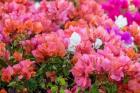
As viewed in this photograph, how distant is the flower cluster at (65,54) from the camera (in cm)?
237

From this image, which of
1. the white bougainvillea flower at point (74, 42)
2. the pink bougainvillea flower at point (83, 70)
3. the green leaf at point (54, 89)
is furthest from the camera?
the white bougainvillea flower at point (74, 42)

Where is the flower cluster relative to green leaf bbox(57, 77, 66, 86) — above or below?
above

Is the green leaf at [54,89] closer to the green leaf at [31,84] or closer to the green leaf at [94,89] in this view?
the green leaf at [31,84]

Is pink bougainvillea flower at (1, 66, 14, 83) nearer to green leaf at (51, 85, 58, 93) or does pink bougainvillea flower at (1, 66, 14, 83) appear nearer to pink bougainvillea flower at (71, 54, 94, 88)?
green leaf at (51, 85, 58, 93)

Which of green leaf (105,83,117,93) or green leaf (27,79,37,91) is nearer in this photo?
green leaf (105,83,117,93)

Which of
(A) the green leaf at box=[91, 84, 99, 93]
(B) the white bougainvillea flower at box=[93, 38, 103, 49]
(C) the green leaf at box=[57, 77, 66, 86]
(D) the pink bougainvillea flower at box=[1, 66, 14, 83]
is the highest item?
(B) the white bougainvillea flower at box=[93, 38, 103, 49]

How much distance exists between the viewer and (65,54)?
8.64ft

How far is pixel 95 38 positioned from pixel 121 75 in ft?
1.61

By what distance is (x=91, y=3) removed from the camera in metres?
3.54

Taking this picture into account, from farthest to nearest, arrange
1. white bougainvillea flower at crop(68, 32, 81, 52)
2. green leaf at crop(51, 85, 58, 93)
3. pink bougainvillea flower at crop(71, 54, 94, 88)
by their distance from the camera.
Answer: white bougainvillea flower at crop(68, 32, 81, 52), green leaf at crop(51, 85, 58, 93), pink bougainvillea flower at crop(71, 54, 94, 88)

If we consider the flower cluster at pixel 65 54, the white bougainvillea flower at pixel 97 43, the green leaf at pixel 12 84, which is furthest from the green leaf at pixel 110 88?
the green leaf at pixel 12 84

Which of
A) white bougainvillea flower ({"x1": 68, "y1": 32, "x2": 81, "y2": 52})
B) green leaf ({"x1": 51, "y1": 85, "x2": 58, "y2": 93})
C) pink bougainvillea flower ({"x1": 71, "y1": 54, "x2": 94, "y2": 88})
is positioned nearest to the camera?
pink bougainvillea flower ({"x1": 71, "y1": 54, "x2": 94, "y2": 88})

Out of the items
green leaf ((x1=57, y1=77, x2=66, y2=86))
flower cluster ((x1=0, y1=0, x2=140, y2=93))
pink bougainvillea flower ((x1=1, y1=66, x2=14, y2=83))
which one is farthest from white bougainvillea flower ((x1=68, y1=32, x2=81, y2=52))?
pink bougainvillea flower ((x1=1, y1=66, x2=14, y2=83))

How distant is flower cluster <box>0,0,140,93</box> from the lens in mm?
2373
